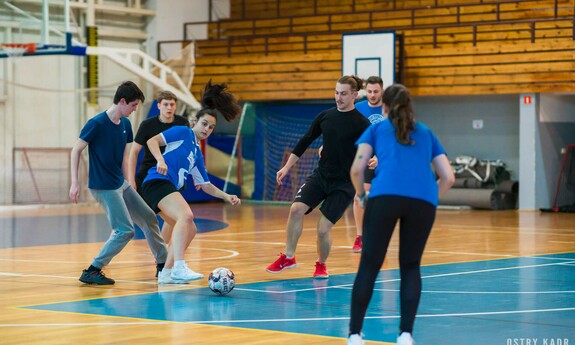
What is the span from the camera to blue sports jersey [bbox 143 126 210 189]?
32.2ft

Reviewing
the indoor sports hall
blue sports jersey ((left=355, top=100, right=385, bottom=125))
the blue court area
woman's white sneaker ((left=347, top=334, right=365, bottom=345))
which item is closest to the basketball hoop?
the indoor sports hall

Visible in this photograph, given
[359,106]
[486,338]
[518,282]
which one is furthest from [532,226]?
[486,338]

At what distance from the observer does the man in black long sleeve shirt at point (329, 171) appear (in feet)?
34.3

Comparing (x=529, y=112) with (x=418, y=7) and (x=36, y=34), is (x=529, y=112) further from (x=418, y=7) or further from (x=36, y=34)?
(x=36, y=34)

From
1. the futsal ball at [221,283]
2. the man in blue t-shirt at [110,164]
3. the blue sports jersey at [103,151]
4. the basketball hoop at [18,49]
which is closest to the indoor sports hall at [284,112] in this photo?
the basketball hoop at [18,49]

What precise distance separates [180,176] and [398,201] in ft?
13.5

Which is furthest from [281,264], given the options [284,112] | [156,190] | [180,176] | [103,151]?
[284,112]

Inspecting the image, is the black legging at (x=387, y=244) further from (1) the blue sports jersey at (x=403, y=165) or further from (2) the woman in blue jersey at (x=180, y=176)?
(2) the woman in blue jersey at (x=180, y=176)

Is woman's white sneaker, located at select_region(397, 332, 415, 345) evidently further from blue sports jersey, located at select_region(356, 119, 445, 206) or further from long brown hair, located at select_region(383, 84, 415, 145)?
long brown hair, located at select_region(383, 84, 415, 145)

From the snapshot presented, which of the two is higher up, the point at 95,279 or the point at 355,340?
the point at 355,340

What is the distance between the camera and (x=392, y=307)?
8469 mm

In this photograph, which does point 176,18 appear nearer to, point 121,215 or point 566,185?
point 566,185

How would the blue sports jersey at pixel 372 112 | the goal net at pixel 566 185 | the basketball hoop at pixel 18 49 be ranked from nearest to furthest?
the blue sports jersey at pixel 372 112 → the basketball hoop at pixel 18 49 → the goal net at pixel 566 185

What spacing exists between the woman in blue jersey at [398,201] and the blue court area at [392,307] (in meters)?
0.63
